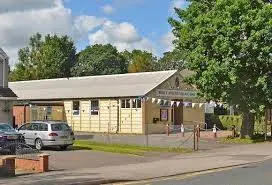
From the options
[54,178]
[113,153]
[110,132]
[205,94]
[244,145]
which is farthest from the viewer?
[110,132]

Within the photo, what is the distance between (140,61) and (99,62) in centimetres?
716

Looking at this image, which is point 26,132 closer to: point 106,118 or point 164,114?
point 106,118

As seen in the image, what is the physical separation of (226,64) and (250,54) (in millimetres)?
1649

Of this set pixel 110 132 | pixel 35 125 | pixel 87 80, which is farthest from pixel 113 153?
pixel 87 80

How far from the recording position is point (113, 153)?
92.3ft

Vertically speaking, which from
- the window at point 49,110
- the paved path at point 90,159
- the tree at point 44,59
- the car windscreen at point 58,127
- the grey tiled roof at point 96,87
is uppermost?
the tree at point 44,59

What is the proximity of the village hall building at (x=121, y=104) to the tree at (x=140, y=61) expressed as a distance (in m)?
41.3

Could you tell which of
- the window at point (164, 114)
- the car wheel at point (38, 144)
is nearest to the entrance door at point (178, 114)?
the window at point (164, 114)

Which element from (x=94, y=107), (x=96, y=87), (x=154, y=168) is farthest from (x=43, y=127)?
(x=96, y=87)

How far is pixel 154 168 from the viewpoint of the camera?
840 inches

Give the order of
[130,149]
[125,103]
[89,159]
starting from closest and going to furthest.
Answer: [89,159] < [130,149] < [125,103]

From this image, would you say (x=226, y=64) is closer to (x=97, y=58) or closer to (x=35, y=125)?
(x=35, y=125)

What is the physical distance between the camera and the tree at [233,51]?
34.8 m

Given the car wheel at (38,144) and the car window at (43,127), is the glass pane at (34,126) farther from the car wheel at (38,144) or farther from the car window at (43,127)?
the car wheel at (38,144)
